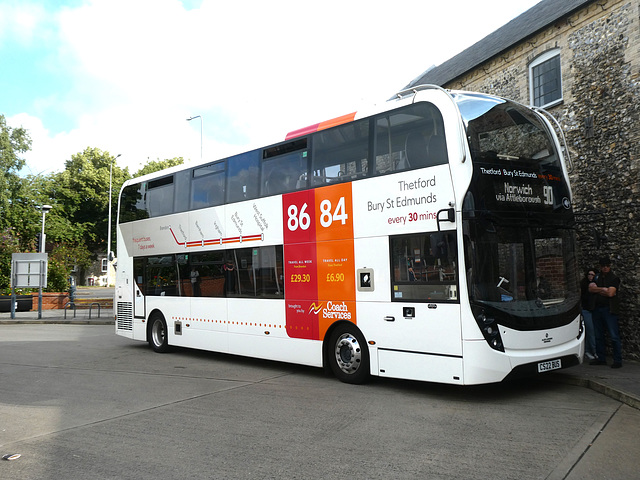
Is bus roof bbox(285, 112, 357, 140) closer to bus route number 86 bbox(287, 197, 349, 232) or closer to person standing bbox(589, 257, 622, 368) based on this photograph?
bus route number 86 bbox(287, 197, 349, 232)

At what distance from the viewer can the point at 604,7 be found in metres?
10.8

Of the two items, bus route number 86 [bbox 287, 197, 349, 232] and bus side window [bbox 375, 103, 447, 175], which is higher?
bus side window [bbox 375, 103, 447, 175]

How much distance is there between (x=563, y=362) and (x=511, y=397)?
88cm

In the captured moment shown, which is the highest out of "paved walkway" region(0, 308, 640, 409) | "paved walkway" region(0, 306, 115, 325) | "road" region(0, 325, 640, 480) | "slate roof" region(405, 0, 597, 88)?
"slate roof" region(405, 0, 597, 88)

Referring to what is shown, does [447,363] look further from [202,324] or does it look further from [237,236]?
[202,324]

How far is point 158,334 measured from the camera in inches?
526

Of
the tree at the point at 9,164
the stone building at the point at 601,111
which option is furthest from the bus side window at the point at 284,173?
the tree at the point at 9,164

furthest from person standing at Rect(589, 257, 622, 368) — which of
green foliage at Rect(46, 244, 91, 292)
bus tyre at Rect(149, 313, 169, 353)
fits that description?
green foliage at Rect(46, 244, 91, 292)

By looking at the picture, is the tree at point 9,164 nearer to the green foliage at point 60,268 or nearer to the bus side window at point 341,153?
the green foliage at point 60,268

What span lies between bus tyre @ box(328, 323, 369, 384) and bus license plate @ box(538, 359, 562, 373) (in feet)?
8.02

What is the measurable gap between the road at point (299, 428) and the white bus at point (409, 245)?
61 centimetres

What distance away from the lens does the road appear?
15.8 ft

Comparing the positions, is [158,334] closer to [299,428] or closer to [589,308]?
[299,428]

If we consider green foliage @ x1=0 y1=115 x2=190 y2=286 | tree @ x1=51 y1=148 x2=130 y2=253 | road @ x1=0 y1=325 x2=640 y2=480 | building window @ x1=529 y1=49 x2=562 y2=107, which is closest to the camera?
road @ x1=0 y1=325 x2=640 y2=480
